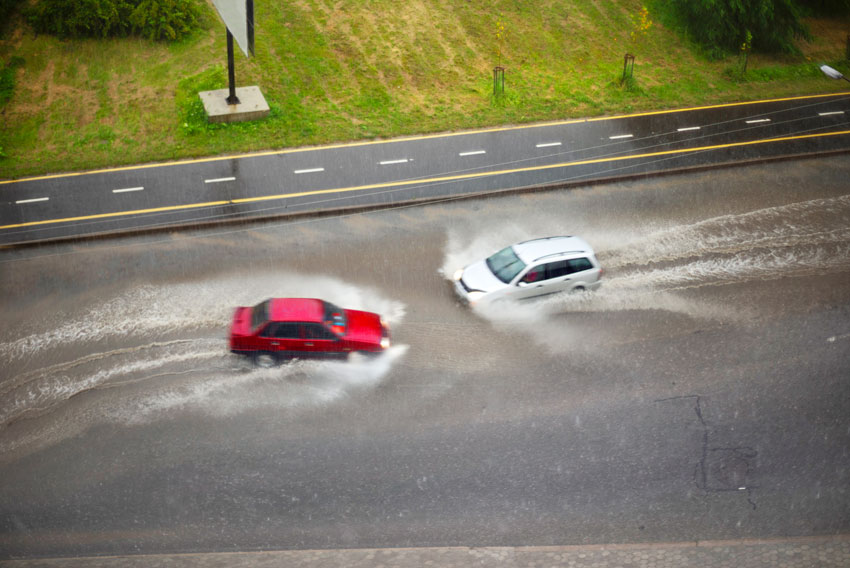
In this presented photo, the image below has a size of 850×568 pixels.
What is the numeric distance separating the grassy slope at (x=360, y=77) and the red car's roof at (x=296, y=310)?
30.5 ft

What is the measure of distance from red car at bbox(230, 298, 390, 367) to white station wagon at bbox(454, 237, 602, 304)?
300 cm

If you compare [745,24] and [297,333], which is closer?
[297,333]

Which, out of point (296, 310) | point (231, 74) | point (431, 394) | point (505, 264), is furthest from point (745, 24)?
point (296, 310)

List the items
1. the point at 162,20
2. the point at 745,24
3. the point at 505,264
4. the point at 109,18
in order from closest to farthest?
the point at 505,264 → the point at 109,18 → the point at 162,20 → the point at 745,24

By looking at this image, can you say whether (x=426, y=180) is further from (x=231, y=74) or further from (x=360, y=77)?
(x=231, y=74)

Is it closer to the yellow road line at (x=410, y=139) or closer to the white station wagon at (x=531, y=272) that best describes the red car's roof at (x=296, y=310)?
the white station wagon at (x=531, y=272)

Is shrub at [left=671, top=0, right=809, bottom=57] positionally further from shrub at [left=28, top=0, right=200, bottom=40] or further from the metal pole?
shrub at [left=28, top=0, right=200, bottom=40]

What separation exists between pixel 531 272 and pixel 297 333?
5867mm

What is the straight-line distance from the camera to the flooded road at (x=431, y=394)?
13633 mm

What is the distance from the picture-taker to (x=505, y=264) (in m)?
18.4

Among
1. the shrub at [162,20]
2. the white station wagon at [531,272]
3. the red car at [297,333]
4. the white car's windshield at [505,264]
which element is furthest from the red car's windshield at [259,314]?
the shrub at [162,20]

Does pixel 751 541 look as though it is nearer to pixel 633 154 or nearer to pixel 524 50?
pixel 633 154

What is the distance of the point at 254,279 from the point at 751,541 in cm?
1275

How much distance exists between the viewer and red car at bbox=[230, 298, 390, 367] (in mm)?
16047
